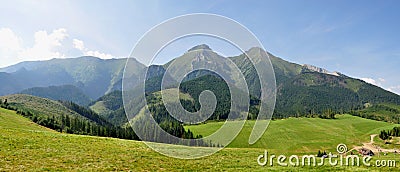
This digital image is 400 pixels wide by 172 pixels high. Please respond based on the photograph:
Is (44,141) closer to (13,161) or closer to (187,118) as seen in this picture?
(13,161)

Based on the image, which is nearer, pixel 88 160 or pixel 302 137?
pixel 88 160

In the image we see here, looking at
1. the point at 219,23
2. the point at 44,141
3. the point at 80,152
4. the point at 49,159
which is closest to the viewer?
the point at 219,23

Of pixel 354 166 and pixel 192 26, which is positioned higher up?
pixel 192 26

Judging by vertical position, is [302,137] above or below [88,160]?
below

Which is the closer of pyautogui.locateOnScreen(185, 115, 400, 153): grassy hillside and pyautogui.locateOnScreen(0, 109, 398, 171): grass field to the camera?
pyautogui.locateOnScreen(0, 109, 398, 171): grass field

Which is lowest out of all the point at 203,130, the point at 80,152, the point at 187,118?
the point at 203,130

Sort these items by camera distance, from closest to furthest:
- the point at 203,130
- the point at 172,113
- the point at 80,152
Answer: the point at 172,113
the point at 80,152
the point at 203,130

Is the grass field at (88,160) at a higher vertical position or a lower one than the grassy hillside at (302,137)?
higher

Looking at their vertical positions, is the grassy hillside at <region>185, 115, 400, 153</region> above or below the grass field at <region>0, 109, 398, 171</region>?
below

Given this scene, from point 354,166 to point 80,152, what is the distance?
29885 mm

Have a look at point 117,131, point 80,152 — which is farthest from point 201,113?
point 117,131

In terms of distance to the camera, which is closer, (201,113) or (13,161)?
(201,113)

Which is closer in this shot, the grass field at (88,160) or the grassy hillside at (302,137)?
the grass field at (88,160)

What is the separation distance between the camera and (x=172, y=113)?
65.7 ft
